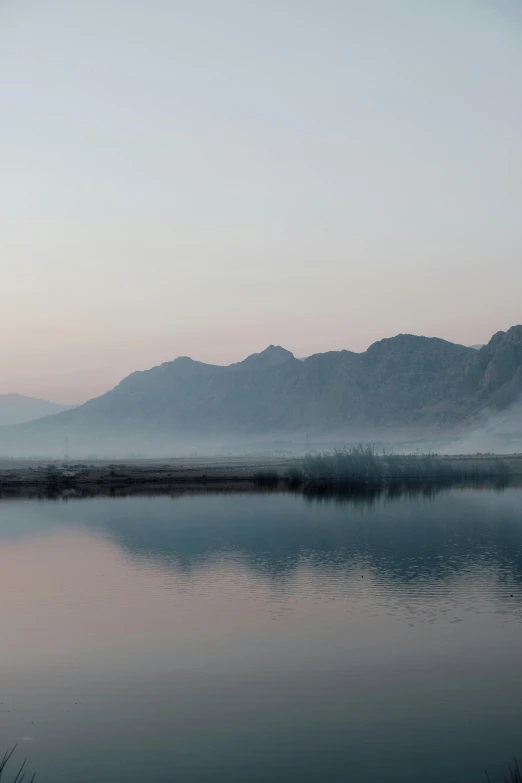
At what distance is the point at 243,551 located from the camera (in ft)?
Answer: 123

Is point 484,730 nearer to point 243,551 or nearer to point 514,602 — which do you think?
point 514,602

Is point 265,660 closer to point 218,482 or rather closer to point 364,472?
point 364,472

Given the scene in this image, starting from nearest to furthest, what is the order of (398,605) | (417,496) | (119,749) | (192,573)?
(119,749), (398,605), (192,573), (417,496)

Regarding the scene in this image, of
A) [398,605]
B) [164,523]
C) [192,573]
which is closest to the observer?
[398,605]

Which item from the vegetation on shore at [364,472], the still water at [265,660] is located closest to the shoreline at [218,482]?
the vegetation on shore at [364,472]

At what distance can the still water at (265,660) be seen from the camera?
14883mm

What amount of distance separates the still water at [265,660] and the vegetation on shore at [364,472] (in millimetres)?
47706

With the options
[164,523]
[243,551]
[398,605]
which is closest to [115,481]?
[164,523]

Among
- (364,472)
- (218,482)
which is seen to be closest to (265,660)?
(364,472)

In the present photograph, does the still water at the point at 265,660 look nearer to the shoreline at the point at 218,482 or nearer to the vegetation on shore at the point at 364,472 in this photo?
the shoreline at the point at 218,482

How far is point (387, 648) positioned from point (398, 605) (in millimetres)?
4674

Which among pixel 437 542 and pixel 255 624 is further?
pixel 437 542

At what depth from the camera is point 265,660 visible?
2014 centimetres

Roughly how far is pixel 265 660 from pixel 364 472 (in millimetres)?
68656
